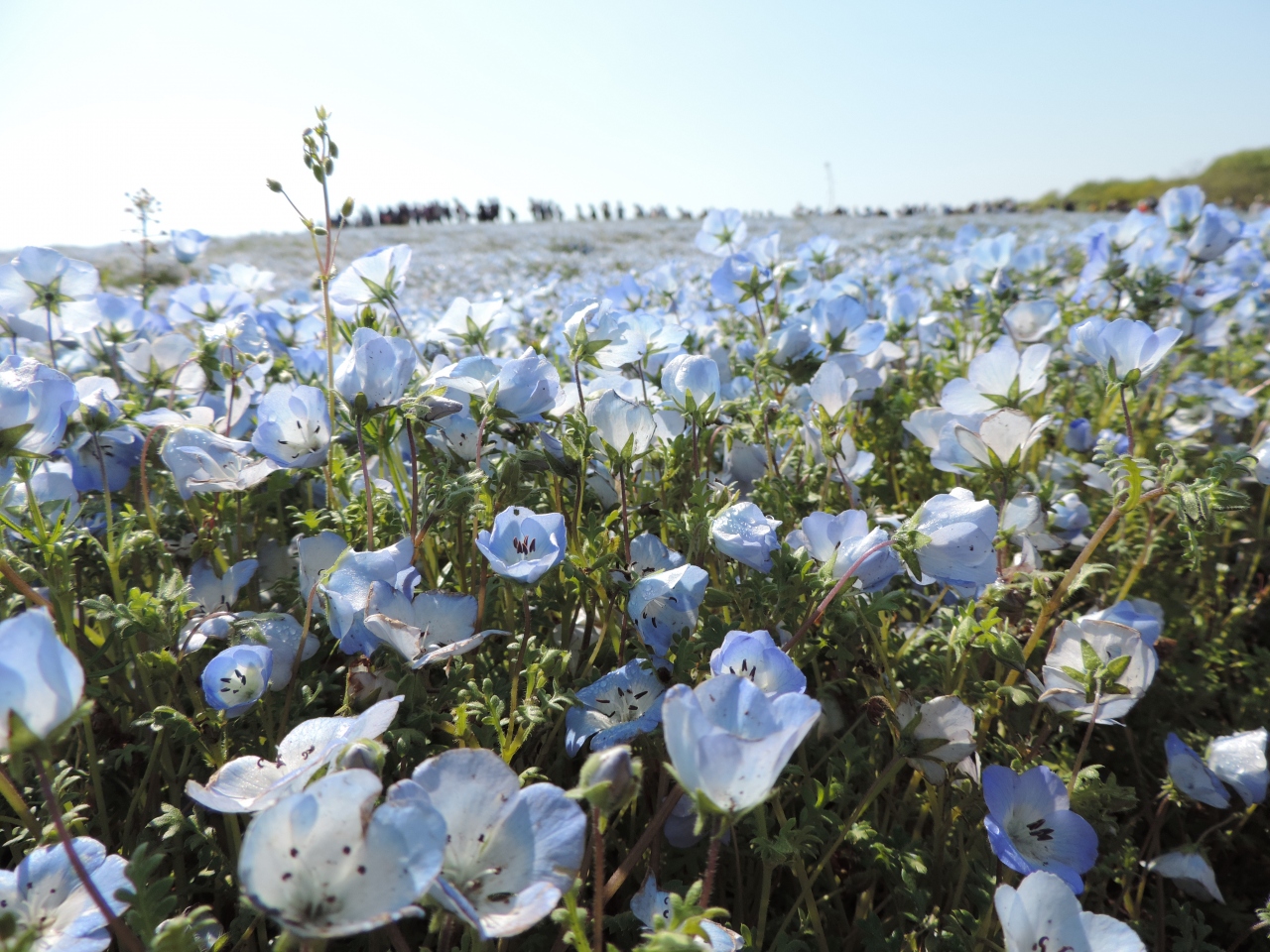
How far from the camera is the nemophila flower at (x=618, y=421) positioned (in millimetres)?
1077

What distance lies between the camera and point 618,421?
1092mm

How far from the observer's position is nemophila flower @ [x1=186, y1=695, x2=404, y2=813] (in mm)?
651

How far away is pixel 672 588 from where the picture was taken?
938mm

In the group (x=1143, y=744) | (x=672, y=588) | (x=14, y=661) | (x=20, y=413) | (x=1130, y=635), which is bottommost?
(x=1143, y=744)

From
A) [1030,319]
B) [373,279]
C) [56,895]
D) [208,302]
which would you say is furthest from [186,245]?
[1030,319]

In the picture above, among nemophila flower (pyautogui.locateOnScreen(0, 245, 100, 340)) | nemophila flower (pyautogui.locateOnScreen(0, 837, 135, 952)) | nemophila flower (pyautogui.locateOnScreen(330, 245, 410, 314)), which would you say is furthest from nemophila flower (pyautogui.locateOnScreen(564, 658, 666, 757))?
nemophila flower (pyautogui.locateOnScreen(0, 245, 100, 340))

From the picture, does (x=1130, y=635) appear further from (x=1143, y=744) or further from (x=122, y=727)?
(x=122, y=727)

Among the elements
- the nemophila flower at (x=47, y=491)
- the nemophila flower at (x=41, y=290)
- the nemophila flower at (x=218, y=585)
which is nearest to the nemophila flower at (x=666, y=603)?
the nemophila flower at (x=218, y=585)

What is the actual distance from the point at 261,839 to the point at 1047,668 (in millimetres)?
985

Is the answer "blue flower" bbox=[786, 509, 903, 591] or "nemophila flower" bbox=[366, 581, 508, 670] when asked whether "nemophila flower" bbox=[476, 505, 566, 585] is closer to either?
"nemophila flower" bbox=[366, 581, 508, 670]

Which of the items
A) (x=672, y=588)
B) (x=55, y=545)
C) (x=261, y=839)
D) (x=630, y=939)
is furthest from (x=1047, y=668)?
(x=55, y=545)

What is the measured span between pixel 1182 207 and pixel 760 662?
2.89 m

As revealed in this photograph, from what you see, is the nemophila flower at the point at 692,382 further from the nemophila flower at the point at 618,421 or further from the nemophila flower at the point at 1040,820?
the nemophila flower at the point at 1040,820

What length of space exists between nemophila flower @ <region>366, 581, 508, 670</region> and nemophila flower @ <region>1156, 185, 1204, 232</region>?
2.91 metres
